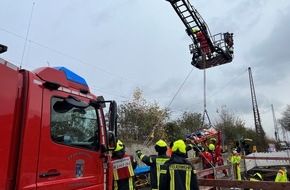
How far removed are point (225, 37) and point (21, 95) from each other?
12130 millimetres

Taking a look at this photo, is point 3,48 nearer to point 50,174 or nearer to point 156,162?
point 50,174

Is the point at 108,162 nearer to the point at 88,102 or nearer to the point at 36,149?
the point at 88,102

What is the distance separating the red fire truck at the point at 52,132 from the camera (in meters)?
3.36

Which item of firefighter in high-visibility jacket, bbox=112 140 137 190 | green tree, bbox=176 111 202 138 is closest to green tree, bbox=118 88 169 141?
green tree, bbox=176 111 202 138

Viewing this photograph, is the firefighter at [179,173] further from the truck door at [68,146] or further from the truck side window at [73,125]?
the truck side window at [73,125]

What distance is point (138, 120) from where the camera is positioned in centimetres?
2328

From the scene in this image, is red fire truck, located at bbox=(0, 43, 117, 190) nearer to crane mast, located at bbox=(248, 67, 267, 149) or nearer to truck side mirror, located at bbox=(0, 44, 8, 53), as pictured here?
truck side mirror, located at bbox=(0, 44, 8, 53)

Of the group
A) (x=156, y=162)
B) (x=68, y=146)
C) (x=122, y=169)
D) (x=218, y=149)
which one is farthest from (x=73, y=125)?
(x=218, y=149)

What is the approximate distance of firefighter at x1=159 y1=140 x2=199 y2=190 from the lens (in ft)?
16.3

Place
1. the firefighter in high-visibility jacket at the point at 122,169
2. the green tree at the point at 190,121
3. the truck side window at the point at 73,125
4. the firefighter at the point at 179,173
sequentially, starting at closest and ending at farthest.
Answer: the truck side window at the point at 73,125, the firefighter at the point at 179,173, the firefighter in high-visibility jacket at the point at 122,169, the green tree at the point at 190,121

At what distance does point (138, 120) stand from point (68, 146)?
1933 centimetres

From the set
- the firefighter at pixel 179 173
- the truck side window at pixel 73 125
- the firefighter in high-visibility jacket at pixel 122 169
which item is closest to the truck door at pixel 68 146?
the truck side window at pixel 73 125

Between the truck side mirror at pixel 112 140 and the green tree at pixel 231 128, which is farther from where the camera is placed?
the green tree at pixel 231 128

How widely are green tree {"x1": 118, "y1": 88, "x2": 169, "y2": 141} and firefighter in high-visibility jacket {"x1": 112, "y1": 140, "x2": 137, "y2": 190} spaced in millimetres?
14171
